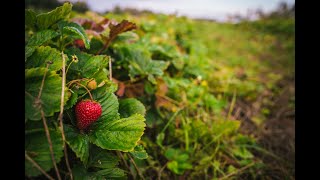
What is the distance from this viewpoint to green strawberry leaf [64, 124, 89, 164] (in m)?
0.96

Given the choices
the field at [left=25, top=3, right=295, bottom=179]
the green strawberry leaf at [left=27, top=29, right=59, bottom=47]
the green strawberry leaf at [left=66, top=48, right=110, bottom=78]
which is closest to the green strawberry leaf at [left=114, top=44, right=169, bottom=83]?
the field at [left=25, top=3, right=295, bottom=179]

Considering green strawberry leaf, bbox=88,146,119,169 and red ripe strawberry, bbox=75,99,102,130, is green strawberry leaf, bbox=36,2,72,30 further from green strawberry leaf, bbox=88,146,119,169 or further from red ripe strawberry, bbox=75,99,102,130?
green strawberry leaf, bbox=88,146,119,169

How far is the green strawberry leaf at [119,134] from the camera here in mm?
983

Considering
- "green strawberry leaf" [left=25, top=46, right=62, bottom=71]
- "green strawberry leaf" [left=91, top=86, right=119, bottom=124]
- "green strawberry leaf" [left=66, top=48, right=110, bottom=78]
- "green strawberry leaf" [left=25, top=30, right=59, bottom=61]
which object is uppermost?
"green strawberry leaf" [left=25, top=30, right=59, bottom=61]

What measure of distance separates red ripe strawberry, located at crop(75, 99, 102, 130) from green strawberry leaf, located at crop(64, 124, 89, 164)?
34 millimetres

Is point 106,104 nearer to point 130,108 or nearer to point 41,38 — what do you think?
point 130,108

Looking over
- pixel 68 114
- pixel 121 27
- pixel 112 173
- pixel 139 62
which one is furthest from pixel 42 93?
pixel 139 62

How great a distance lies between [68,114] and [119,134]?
19 cm

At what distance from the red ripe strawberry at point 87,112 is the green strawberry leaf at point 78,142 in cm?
3

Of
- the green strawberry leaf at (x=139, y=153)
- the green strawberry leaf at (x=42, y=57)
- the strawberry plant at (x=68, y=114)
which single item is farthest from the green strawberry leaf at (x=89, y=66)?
the green strawberry leaf at (x=139, y=153)

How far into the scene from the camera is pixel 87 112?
3.27 ft

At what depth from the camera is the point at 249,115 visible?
8.79 feet

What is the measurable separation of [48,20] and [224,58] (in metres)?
3.52

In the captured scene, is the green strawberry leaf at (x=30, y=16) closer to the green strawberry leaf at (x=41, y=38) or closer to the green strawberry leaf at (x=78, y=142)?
the green strawberry leaf at (x=41, y=38)
